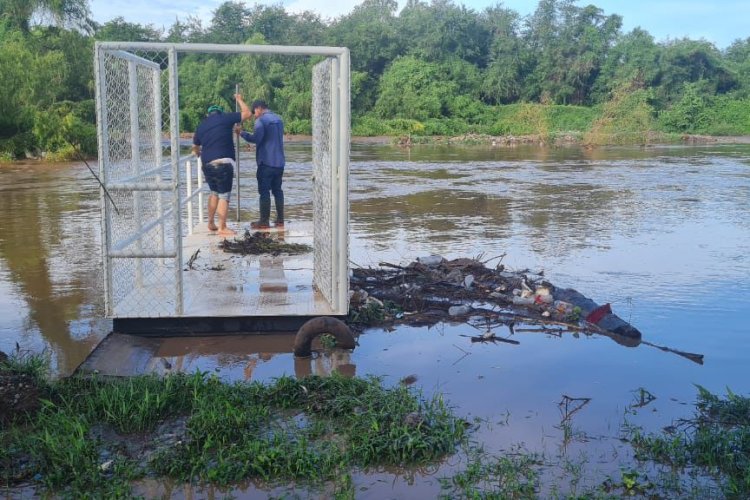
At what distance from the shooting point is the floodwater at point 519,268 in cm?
549

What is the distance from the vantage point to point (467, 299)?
8398 millimetres

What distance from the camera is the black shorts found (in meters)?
10.3

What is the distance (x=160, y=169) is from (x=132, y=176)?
1011mm

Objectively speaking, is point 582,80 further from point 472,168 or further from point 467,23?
point 472,168

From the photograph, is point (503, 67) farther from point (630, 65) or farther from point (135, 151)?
point (135, 151)

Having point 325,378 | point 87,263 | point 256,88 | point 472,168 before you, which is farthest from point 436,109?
point 325,378

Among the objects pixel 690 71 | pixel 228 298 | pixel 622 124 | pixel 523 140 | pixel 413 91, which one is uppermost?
pixel 690 71

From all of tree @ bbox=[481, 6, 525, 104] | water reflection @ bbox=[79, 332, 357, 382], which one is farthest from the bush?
water reflection @ bbox=[79, 332, 357, 382]

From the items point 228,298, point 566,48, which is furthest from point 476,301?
point 566,48

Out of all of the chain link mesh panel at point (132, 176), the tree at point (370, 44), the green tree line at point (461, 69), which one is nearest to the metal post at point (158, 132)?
the chain link mesh panel at point (132, 176)

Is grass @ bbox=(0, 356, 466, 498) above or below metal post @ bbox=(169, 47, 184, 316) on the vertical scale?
below

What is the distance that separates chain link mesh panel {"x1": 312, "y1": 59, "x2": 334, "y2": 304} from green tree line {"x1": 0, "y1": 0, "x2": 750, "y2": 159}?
3221 cm

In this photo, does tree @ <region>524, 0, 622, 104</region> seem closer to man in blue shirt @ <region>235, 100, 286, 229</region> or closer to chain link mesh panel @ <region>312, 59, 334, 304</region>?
man in blue shirt @ <region>235, 100, 286, 229</region>

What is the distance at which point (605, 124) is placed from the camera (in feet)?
151
